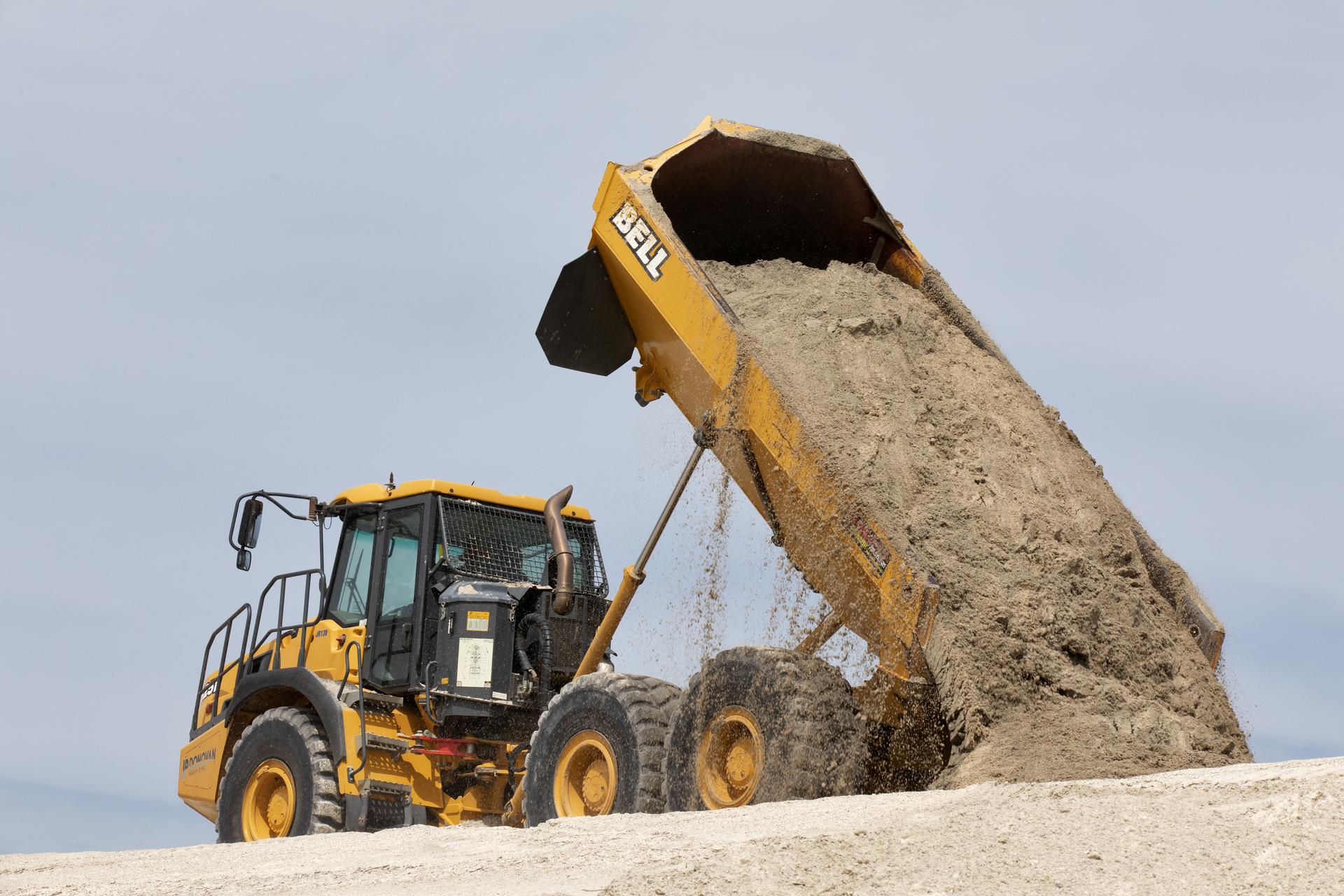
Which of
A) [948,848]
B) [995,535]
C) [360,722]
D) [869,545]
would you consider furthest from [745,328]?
[360,722]

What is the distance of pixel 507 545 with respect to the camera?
8.99 metres

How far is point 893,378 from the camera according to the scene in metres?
6.94

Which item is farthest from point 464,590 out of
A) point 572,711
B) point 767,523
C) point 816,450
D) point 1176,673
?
point 1176,673

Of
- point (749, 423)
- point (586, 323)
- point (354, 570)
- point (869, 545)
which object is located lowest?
point (354, 570)

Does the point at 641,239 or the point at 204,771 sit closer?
the point at 641,239

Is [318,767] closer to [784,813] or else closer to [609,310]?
[609,310]

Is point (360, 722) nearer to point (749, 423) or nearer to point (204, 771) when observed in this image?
point (204, 771)

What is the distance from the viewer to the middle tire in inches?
231

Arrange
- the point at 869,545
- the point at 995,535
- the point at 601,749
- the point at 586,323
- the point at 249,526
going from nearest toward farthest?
1. the point at 869,545
2. the point at 995,535
3. the point at 601,749
4. the point at 586,323
5. the point at 249,526

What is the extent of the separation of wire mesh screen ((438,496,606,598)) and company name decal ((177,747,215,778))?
2609 millimetres

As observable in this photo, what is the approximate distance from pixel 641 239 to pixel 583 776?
9.26 feet

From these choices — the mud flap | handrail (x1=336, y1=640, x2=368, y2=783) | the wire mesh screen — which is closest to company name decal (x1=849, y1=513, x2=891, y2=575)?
the mud flap

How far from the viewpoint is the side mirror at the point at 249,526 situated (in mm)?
8898

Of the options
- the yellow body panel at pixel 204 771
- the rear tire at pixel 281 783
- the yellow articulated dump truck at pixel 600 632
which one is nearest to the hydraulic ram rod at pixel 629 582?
the yellow articulated dump truck at pixel 600 632
